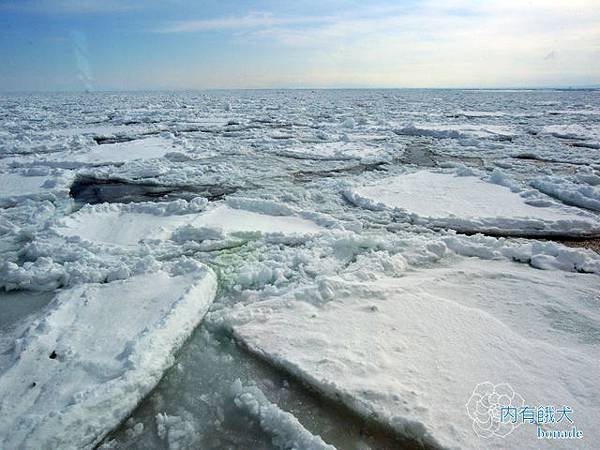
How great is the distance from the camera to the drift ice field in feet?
6.26

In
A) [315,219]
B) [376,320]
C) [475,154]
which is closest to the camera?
[376,320]

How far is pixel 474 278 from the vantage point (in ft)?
10.6

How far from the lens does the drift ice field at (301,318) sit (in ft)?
6.26

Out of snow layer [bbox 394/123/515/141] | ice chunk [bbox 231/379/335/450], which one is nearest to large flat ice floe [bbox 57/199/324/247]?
ice chunk [bbox 231/379/335/450]

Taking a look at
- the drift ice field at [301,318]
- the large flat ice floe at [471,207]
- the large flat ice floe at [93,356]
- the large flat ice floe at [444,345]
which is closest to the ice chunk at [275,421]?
the drift ice field at [301,318]

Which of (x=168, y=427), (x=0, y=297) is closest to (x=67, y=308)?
(x=0, y=297)

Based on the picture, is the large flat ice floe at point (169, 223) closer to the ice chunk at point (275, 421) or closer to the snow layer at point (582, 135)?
the ice chunk at point (275, 421)

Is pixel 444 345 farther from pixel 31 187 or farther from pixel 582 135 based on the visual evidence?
pixel 582 135

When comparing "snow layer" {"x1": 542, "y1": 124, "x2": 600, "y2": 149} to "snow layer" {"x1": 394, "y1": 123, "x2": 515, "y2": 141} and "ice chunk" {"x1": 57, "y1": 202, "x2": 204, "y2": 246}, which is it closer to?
"snow layer" {"x1": 394, "y1": 123, "x2": 515, "y2": 141}

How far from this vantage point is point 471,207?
5.17m

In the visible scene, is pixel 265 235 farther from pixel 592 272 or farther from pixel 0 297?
pixel 592 272

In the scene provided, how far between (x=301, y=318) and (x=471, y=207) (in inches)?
137

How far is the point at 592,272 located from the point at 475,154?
21.4 feet

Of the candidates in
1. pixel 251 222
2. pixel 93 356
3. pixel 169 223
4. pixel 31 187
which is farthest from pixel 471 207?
pixel 31 187
